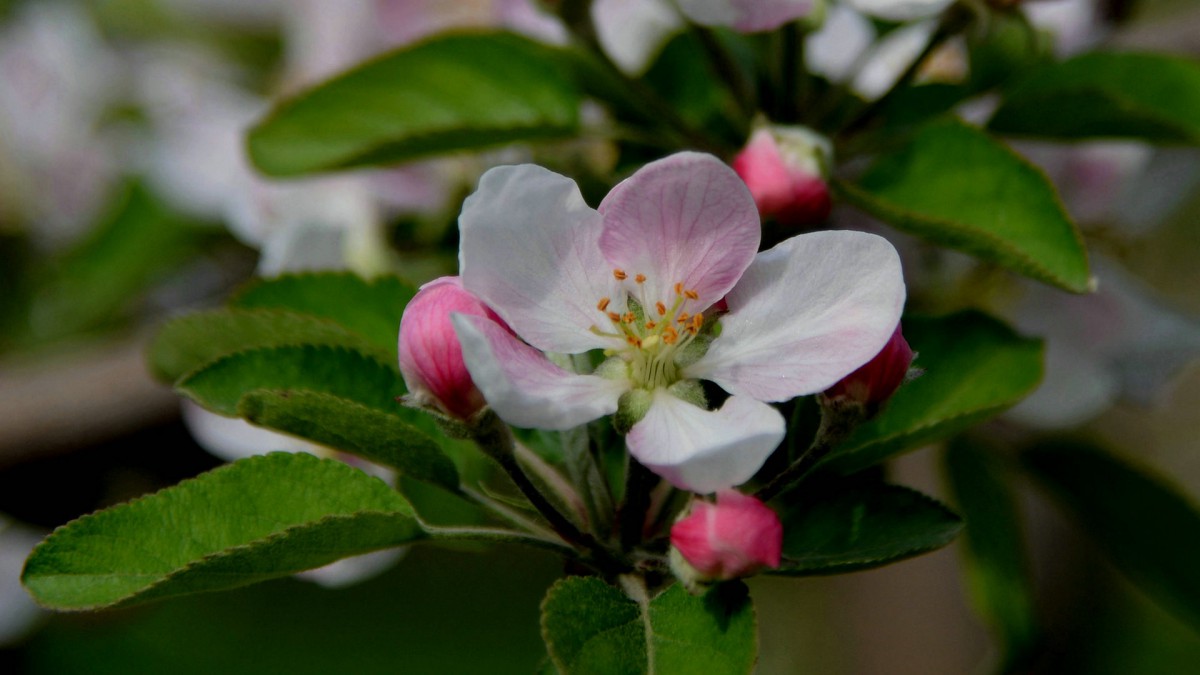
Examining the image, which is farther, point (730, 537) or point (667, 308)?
point (667, 308)

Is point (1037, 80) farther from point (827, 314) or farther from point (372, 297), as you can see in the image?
point (372, 297)

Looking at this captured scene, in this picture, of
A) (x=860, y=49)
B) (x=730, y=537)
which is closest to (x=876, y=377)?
(x=730, y=537)

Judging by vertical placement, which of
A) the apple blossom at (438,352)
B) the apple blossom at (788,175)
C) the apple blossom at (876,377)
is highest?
the apple blossom at (438,352)

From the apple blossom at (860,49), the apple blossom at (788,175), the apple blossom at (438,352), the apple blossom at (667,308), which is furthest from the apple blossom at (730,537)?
the apple blossom at (860,49)

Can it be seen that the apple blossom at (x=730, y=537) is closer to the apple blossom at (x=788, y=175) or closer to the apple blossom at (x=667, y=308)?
the apple blossom at (x=667, y=308)

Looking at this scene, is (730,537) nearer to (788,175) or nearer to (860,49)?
(788,175)

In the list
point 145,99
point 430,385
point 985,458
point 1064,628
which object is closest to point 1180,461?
point 1064,628

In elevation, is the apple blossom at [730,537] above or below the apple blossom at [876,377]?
below
